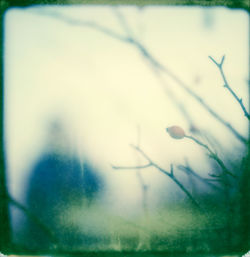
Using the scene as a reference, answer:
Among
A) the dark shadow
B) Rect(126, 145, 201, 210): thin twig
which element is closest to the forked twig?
Rect(126, 145, 201, 210): thin twig

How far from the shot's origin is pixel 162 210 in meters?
0.68

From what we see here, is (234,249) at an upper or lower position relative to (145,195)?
lower

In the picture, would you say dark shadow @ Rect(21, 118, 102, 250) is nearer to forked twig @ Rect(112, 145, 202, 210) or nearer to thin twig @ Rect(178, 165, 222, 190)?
forked twig @ Rect(112, 145, 202, 210)

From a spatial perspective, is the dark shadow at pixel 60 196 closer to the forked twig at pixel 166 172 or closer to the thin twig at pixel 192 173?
the forked twig at pixel 166 172

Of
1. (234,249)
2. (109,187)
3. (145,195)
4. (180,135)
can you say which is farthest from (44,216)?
(234,249)

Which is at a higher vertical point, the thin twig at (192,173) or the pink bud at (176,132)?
the pink bud at (176,132)

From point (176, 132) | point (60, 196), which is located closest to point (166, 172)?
point (176, 132)

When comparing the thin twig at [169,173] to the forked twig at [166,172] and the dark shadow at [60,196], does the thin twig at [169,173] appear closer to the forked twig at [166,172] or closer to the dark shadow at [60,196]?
the forked twig at [166,172]

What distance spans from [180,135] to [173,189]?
0.18m

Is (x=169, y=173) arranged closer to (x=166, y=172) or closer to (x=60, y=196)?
(x=166, y=172)

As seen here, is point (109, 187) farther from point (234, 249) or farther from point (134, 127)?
point (234, 249)

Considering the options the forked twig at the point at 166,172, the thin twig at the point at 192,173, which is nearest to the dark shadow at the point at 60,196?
the forked twig at the point at 166,172

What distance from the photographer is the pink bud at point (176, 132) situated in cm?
66

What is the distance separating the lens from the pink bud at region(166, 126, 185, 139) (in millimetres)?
656
